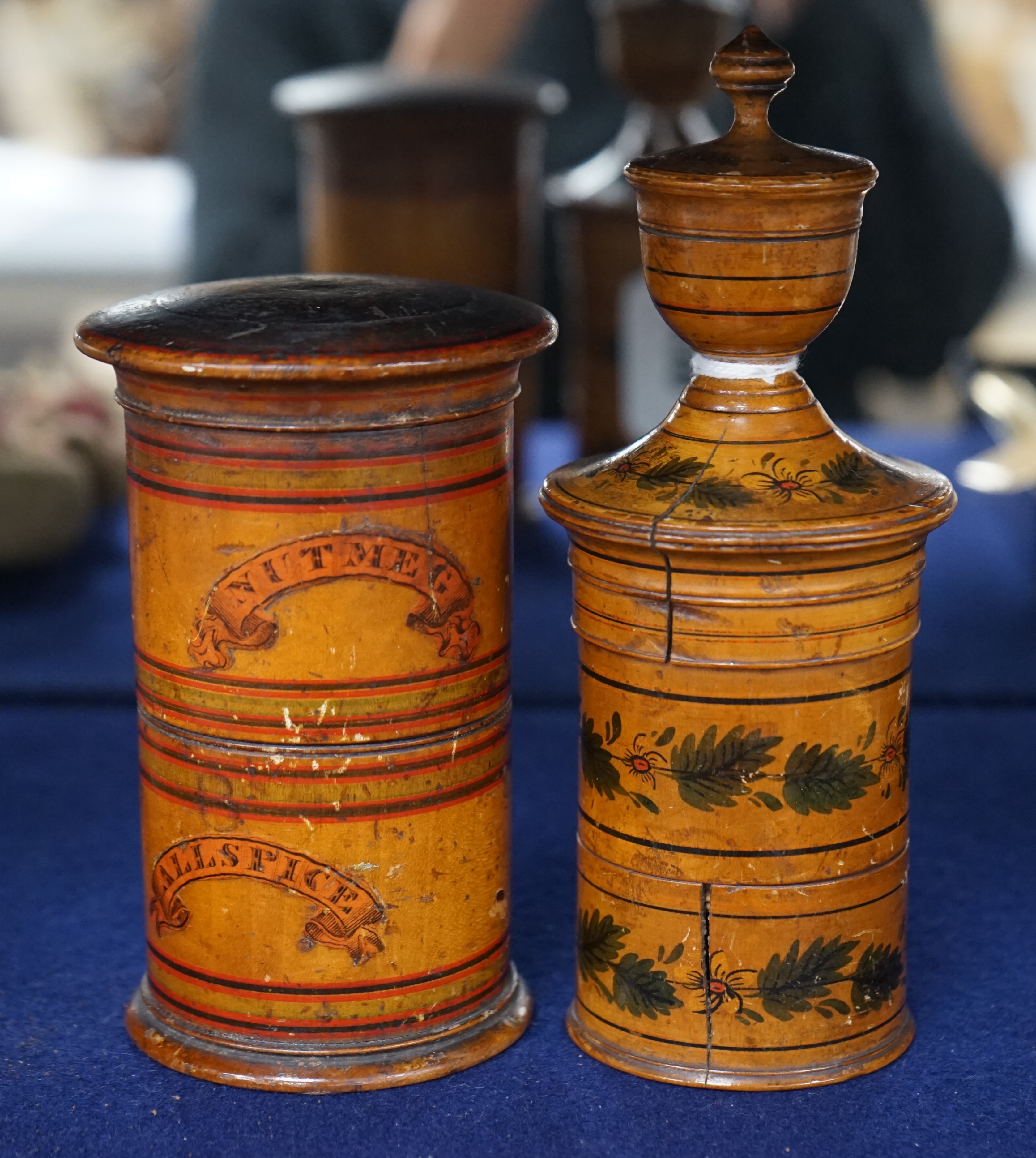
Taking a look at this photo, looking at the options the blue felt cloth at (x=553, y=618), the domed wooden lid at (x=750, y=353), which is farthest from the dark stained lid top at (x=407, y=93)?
the domed wooden lid at (x=750, y=353)

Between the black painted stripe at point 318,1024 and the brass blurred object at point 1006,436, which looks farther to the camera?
the brass blurred object at point 1006,436

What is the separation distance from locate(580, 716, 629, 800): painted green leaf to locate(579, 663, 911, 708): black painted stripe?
3cm

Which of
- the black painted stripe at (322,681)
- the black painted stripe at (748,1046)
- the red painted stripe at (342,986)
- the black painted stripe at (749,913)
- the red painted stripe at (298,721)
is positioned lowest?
the black painted stripe at (748,1046)

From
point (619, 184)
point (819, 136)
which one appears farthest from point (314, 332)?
point (819, 136)

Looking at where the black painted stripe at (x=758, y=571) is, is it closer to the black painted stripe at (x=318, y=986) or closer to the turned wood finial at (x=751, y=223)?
the turned wood finial at (x=751, y=223)

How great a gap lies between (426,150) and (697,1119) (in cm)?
100

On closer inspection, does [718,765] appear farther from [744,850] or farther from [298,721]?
[298,721]

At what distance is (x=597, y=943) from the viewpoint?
910 mm

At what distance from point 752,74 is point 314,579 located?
32cm

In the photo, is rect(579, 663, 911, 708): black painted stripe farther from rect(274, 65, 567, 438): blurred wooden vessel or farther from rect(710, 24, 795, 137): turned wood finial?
rect(274, 65, 567, 438): blurred wooden vessel

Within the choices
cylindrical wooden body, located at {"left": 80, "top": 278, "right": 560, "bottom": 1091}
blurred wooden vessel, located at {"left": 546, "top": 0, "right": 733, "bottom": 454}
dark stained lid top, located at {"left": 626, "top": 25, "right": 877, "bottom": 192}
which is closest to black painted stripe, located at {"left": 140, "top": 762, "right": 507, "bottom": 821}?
cylindrical wooden body, located at {"left": 80, "top": 278, "right": 560, "bottom": 1091}

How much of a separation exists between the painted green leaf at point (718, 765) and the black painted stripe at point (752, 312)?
198 mm

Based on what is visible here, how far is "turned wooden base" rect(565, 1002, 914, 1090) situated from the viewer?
877 millimetres

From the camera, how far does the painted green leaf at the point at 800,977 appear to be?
2.85 feet
